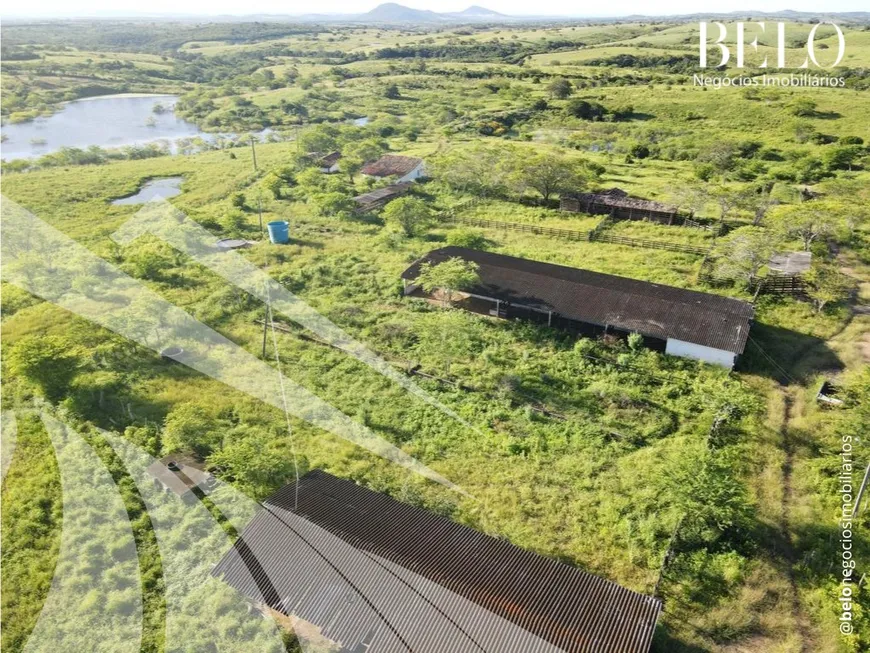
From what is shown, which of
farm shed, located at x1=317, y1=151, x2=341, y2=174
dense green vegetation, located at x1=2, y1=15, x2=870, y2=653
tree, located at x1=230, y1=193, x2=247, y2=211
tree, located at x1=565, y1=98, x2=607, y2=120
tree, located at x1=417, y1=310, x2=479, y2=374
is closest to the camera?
dense green vegetation, located at x1=2, y1=15, x2=870, y2=653

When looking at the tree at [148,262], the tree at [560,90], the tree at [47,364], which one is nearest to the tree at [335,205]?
the tree at [148,262]

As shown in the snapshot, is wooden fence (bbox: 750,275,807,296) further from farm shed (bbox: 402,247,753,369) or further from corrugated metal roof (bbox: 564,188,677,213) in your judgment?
corrugated metal roof (bbox: 564,188,677,213)

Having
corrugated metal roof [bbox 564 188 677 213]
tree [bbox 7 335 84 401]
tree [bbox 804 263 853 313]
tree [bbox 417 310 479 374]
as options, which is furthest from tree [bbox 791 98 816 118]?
tree [bbox 7 335 84 401]

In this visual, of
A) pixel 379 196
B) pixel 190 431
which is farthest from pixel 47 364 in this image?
pixel 379 196

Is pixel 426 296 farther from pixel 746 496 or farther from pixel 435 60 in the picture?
pixel 435 60

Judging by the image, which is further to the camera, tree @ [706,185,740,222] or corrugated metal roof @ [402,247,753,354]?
tree @ [706,185,740,222]

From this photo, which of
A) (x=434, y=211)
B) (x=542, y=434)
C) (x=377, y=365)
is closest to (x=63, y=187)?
(x=434, y=211)
